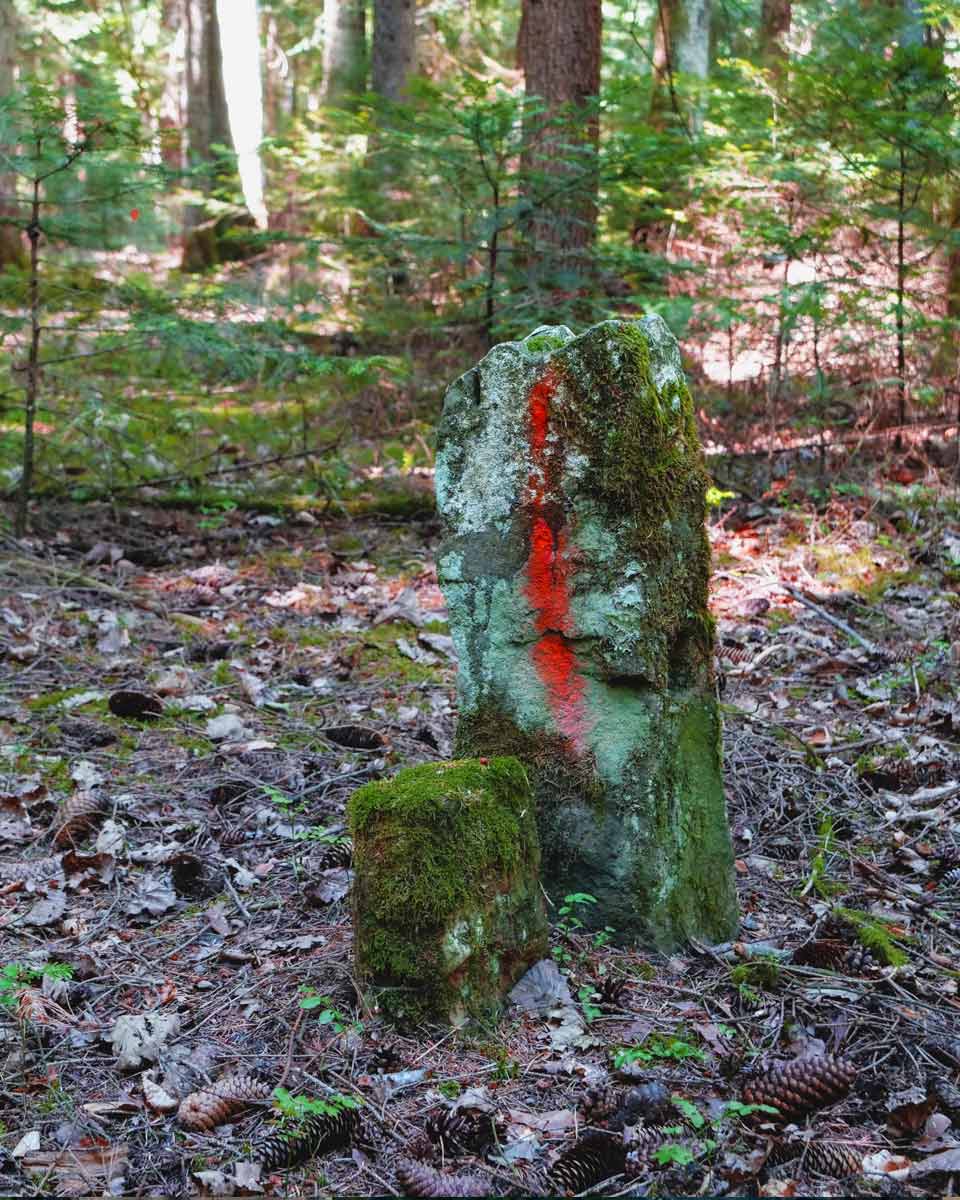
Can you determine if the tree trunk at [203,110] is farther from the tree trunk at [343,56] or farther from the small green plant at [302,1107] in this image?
the small green plant at [302,1107]

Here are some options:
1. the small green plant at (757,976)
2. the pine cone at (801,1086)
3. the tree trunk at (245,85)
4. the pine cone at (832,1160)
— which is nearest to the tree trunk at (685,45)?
the tree trunk at (245,85)

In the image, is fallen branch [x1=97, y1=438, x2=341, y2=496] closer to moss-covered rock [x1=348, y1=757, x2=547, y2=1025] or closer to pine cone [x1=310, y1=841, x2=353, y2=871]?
pine cone [x1=310, y1=841, x2=353, y2=871]

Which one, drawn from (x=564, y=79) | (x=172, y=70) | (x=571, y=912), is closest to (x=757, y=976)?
(x=571, y=912)

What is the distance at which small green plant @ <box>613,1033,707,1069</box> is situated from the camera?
9.49 feet

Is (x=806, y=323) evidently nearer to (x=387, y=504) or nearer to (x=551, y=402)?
(x=387, y=504)

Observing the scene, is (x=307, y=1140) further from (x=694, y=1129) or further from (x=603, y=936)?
(x=603, y=936)

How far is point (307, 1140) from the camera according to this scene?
2588mm

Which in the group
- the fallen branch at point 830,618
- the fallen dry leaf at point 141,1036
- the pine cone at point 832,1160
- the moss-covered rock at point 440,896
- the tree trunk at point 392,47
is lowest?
the fallen dry leaf at point 141,1036

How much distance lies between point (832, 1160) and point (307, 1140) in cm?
123

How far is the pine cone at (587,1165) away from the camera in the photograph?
8.14ft

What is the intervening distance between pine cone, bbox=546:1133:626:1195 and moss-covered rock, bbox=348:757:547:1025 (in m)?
0.54

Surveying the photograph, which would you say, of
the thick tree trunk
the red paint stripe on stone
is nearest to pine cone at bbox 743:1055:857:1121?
the red paint stripe on stone

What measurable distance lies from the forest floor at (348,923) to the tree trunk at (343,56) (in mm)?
11244

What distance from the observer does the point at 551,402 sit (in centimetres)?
345
